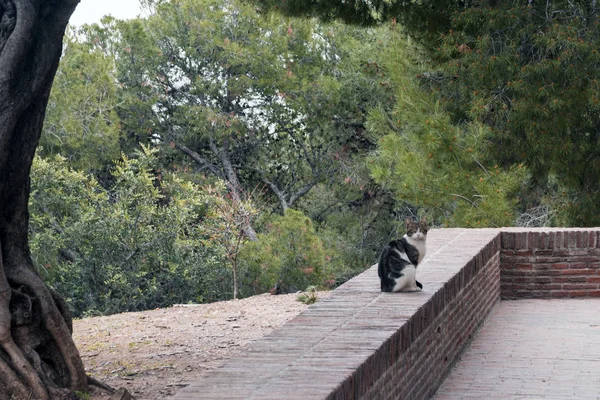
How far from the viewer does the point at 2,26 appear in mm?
6691

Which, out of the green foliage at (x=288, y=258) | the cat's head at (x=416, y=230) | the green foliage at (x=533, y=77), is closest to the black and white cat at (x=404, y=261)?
the cat's head at (x=416, y=230)

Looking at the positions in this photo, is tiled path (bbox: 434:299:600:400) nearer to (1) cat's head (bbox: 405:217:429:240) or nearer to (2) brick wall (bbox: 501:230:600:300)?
(2) brick wall (bbox: 501:230:600:300)

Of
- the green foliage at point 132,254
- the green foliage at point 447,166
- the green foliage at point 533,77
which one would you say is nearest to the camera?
the green foliage at point 533,77

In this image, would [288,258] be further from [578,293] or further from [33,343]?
[33,343]

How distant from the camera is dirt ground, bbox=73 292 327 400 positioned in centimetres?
784

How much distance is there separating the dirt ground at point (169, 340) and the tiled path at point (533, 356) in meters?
2.16

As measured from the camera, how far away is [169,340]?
31.3 feet

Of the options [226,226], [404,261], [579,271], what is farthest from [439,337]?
[226,226]

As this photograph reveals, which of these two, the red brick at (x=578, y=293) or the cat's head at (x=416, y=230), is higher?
the cat's head at (x=416, y=230)

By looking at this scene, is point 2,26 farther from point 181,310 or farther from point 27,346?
point 181,310

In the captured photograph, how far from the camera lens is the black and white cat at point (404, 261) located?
6.00 m

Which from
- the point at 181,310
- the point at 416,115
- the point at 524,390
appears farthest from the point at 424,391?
the point at 416,115

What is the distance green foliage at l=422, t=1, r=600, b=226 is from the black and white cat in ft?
25.3

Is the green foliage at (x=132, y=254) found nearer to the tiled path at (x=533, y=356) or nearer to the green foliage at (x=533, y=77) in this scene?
the green foliage at (x=533, y=77)
